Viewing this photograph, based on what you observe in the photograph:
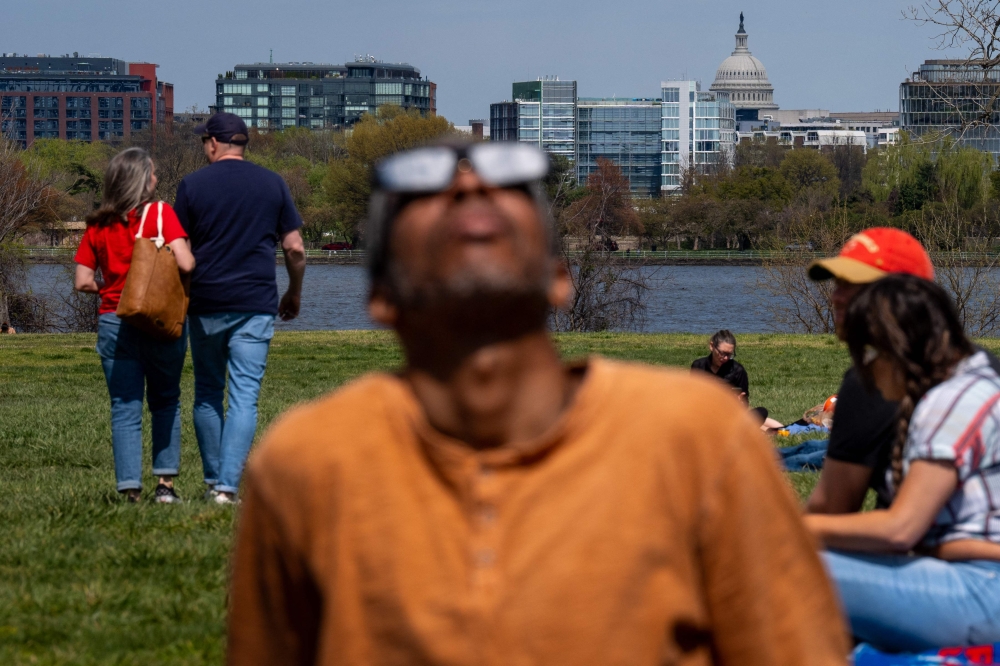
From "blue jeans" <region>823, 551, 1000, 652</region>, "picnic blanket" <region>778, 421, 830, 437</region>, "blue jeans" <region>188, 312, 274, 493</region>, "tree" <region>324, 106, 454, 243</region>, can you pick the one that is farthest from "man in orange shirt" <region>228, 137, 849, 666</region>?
"tree" <region>324, 106, 454, 243</region>

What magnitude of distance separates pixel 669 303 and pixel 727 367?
3119cm

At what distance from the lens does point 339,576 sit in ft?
4.99

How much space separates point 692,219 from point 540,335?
283 feet

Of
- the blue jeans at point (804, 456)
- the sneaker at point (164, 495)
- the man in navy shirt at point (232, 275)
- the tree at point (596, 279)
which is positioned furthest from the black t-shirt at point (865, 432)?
the tree at point (596, 279)

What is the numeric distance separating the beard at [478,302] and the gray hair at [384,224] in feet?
0.15

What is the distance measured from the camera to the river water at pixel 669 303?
3263cm

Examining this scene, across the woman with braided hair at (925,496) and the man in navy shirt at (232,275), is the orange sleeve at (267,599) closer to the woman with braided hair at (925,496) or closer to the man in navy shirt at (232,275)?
the woman with braided hair at (925,496)

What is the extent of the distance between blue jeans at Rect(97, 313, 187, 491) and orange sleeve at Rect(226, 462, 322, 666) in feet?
14.4

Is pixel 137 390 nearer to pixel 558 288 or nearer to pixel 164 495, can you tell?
pixel 164 495

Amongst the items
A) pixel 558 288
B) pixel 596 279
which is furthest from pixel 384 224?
pixel 596 279

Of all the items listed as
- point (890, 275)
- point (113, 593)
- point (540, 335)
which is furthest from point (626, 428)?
point (113, 593)

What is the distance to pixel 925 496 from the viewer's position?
3.04 m

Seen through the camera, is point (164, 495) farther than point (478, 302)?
Yes

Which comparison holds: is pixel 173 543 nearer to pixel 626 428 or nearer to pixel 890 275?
pixel 890 275
